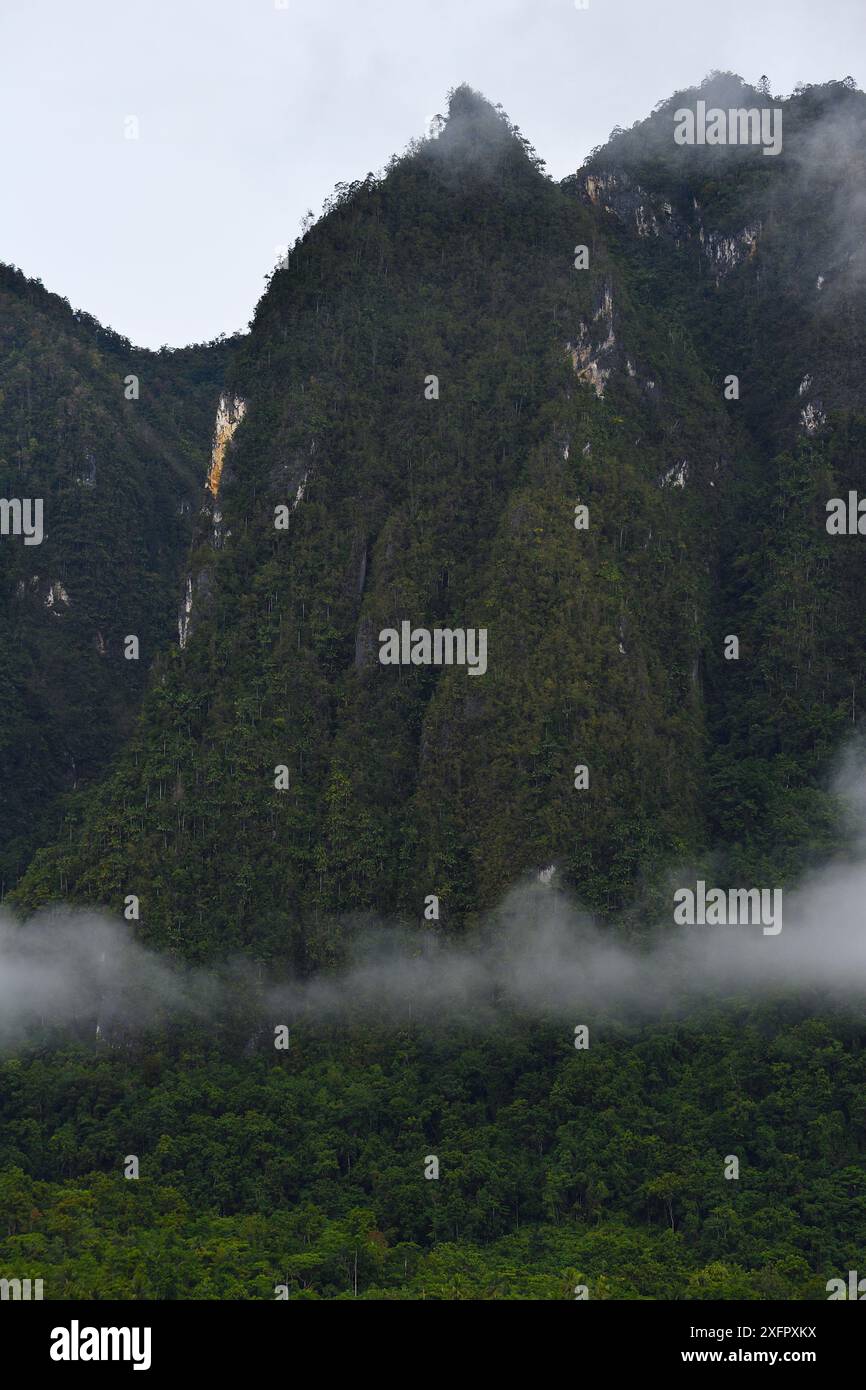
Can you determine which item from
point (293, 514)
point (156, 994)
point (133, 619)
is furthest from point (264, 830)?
point (133, 619)

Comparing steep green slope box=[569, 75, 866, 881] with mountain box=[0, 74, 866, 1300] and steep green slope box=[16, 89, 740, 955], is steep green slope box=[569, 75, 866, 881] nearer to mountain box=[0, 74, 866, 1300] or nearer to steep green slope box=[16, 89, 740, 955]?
mountain box=[0, 74, 866, 1300]

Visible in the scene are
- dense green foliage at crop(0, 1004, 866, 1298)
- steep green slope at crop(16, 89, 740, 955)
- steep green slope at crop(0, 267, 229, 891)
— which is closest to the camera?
dense green foliage at crop(0, 1004, 866, 1298)

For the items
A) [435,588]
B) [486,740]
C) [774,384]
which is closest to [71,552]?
[435,588]

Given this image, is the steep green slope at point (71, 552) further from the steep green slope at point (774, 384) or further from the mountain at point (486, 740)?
the steep green slope at point (774, 384)

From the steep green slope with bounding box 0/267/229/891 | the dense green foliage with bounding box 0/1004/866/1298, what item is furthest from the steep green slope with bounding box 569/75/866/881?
the steep green slope with bounding box 0/267/229/891
